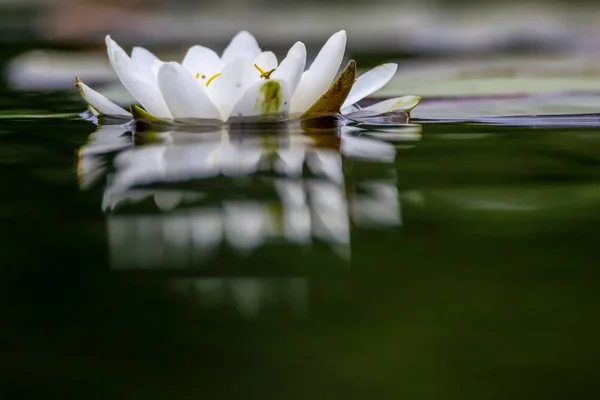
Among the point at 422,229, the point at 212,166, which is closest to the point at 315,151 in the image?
the point at 212,166

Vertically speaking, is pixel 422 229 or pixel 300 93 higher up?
pixel 300 93

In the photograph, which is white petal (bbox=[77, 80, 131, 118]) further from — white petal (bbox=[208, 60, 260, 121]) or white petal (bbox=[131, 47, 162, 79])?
white petal (bbox=[208, 60, 260, 121])

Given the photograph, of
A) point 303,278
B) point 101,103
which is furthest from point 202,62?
point 303,278

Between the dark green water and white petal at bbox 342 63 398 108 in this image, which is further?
white petal at bbox 342 63 398 108

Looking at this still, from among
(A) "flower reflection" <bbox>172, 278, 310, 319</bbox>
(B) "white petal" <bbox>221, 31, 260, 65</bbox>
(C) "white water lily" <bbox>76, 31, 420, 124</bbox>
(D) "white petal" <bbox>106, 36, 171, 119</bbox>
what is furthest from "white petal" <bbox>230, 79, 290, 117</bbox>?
(A) "flower reflection" <bbox>172, 278, 310, 319</bbox>

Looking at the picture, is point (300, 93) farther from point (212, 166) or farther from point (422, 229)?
point (422, 229)

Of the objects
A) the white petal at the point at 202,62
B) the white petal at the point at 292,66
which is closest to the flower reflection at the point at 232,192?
the white petal at the point at 292,66
